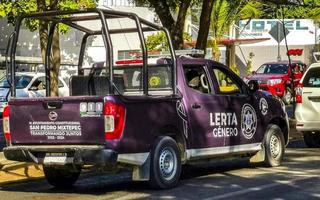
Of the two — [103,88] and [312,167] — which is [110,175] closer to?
[103,88]

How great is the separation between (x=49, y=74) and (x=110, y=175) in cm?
213

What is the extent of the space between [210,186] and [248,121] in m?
1.81

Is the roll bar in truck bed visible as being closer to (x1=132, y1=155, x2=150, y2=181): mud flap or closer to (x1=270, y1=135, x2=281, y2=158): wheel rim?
(x1=132, y1=155, x2=150, y2=181): mud flap

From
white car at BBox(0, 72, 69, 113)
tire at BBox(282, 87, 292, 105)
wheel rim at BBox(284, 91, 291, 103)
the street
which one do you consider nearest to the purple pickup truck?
the street

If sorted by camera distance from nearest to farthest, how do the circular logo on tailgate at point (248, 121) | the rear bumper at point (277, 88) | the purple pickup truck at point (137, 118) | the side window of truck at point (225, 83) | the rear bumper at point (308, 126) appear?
the purple pickup truck at point (137, 118) → the side window of truck at point (225, 83) → the circular logo on tailgate at point (248, 121) → the rear bumper at point (308, 126) → the rear bumper at point (277, 88)

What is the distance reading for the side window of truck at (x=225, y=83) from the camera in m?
11.1

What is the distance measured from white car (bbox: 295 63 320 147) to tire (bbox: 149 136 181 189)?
5204 mm

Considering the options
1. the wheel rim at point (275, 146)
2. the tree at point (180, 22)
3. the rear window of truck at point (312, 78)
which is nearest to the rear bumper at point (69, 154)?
the wheel rim at point (275, 146)

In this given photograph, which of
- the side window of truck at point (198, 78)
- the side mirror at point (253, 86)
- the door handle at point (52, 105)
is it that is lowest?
the door handle at point (52, 105)

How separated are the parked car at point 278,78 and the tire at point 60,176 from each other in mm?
19517

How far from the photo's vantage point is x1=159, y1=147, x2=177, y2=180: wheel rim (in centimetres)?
961

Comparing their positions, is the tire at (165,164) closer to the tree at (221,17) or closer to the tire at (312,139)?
the tire at (312,139)

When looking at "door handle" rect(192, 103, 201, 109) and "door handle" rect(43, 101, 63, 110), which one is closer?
"door handle" rect(43, 101, 63, 110)

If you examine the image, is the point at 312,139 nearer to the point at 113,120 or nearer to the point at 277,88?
the point at 113,120
